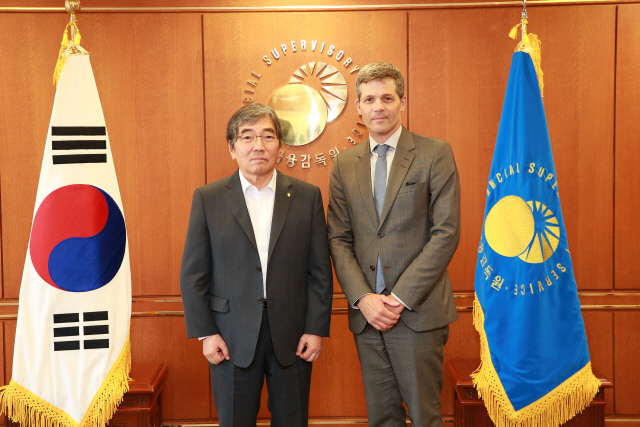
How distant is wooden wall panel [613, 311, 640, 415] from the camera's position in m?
3.11

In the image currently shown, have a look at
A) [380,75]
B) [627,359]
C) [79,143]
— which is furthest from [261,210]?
[627,359]

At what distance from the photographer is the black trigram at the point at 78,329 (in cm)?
231

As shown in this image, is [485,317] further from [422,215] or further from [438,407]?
[422,215]

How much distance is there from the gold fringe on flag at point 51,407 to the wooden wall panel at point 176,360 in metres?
0.80

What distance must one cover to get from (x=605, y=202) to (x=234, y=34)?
8.11 ft

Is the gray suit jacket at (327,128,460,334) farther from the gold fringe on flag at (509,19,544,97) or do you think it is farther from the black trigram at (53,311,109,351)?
the black trigram at (53,311,109,351)

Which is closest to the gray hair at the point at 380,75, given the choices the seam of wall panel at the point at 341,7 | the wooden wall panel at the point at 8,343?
the seam of wall panel at the point at 341,7

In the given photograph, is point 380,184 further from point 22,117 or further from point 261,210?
point 22,117

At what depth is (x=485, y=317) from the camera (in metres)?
2.42

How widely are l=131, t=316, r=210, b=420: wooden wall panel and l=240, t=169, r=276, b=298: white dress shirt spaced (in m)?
1.29

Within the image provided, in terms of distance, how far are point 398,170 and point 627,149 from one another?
184cm

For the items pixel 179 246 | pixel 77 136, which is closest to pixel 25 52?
pixel 77 136

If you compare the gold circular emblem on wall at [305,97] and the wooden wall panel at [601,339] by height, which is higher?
the gold circular emblem on wall at [305,97]

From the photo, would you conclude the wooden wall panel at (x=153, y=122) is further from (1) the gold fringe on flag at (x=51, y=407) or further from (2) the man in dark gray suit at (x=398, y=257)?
(2) the man in dark gray suit at (x=398, y=257)
